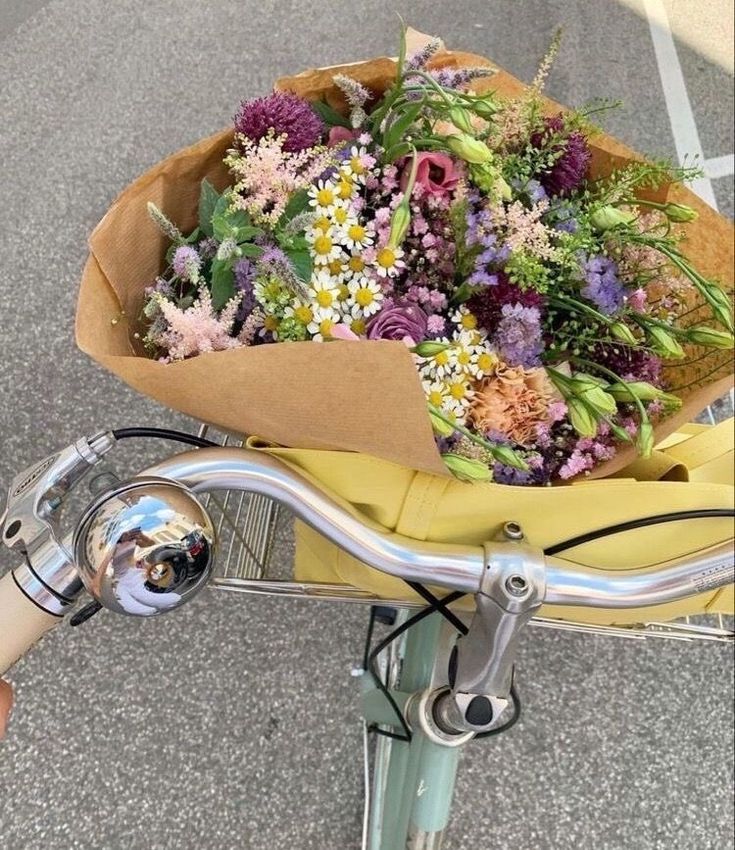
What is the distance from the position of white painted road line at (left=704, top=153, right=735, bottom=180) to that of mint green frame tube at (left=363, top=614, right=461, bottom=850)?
156 cm

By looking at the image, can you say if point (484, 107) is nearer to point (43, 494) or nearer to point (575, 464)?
point (575, 464)

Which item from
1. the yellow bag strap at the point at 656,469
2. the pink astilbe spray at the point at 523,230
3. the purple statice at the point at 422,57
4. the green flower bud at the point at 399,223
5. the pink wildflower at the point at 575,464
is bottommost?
the yellow bag strap at the point at 656,469

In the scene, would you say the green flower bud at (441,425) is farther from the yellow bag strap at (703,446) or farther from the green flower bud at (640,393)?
the yellow bag strap at (703,446)

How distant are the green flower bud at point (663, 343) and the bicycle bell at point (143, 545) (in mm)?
344

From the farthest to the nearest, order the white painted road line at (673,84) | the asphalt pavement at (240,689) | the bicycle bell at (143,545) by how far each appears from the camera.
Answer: the asphalt pavement at (240,689) → the white painted road line at (673,84) → the bicycle bell at (143,545)

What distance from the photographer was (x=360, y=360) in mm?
456

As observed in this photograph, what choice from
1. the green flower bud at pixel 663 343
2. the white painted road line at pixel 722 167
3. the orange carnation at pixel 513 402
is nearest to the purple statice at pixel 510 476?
the orange carnation at pixel 513 402

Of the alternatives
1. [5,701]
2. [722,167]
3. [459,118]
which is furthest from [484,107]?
[722,167]

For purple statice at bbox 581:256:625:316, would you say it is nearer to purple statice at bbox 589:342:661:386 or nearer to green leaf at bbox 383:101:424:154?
purple statice at bbox 589:342:661:386

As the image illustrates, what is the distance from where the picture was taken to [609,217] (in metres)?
0.59

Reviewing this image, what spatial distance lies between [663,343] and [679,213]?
0.35 feet

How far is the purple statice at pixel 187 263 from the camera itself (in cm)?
58

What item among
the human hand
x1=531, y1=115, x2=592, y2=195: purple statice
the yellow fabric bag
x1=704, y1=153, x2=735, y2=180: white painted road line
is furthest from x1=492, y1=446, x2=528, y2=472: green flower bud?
x1=704, y1=153, x2=735, y2=180: white painted road line

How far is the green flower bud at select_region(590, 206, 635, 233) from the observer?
1.92 feet
